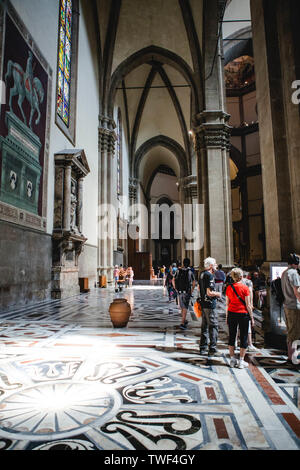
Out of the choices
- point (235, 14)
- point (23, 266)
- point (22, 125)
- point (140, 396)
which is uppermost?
point (235, 14)

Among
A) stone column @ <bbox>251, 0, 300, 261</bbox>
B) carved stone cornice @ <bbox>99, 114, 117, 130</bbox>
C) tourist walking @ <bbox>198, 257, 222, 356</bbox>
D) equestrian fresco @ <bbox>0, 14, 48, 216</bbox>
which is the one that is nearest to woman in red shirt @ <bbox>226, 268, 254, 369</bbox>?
tourist walking @ <bbox>198, 257, 222, 356</bbox>

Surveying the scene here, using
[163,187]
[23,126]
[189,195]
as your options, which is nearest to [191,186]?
[189,195]

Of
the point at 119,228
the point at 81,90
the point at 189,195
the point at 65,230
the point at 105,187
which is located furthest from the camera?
the point at 189,195

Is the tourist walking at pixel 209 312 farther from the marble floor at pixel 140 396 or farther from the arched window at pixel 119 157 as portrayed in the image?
the arched window at pixel 119 157

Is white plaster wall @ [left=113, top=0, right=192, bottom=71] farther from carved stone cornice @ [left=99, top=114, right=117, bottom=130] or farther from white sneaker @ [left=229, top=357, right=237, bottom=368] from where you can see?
white sneaker @ [left=229, top=357, right=237, bottom=368]

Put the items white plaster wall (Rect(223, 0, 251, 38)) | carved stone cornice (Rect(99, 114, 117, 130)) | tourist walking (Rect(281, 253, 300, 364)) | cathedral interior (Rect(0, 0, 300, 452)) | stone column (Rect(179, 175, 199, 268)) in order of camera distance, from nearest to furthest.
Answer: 1. cathedral interior (Rect(0, 0, 300, 452))
2. tourist walking (Rect(281, 253, 300, 364))
3. white plaster wall (Rect(223, 0, 251, 38))
4. carved stone cornice (Rect(99, 114, 117, 130))
5. stone column (Rect(179, 175, 199, 268))

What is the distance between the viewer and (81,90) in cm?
1349

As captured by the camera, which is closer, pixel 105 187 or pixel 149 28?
pixel 105 187

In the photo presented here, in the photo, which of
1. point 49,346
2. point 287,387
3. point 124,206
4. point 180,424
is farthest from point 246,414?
point 124,206

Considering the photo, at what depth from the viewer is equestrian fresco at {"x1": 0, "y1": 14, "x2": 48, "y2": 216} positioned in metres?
7.22

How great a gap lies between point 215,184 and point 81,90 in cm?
778

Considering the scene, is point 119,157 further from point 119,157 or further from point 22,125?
point 22,125

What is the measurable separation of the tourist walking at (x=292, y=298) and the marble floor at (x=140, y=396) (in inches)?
15.2
